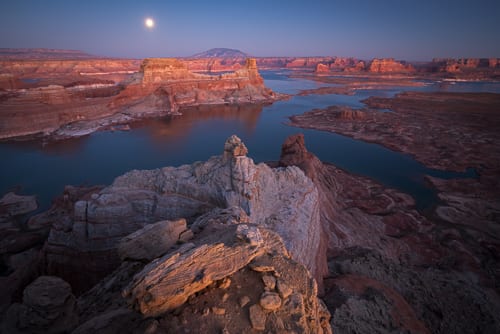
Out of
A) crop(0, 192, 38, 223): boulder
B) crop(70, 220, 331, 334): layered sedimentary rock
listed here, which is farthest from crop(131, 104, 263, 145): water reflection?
crop(70, 220, 331, 334): layered sedimentary rock

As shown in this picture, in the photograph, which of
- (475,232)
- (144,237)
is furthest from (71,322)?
(475,232)

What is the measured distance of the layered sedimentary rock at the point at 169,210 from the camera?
8.30 meters

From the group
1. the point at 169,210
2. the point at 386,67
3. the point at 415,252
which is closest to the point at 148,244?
the point at 169,210

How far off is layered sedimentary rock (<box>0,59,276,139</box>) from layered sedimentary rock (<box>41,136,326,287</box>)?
25.9 metres

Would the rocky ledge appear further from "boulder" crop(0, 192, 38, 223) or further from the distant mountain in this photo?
the distant mountain

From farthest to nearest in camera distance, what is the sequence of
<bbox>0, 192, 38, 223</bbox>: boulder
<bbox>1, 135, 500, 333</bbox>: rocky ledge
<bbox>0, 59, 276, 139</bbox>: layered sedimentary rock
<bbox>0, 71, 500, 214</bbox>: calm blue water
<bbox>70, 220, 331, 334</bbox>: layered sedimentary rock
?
<bbox>0, 59, 276, 139</bbox>: layered sedimentary rock < <bbox>0, 71, 500, 214</bbox>: calm blue water < <bbox>0, 192, 38, 223</bbox>: boulder < <bbox>1, 135, 500, 333</bbox>: rocky ledge < <bbox>70, 220, 331, 334</bbox>: layered sedimentary rock

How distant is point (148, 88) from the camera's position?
45062mm

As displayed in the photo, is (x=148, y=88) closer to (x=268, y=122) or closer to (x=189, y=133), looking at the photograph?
(x=189, y=133)

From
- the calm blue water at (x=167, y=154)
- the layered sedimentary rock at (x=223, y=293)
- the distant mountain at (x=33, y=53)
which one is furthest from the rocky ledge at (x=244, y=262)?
the distant mountain at (x=33, y=53)

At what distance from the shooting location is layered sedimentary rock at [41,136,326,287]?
327 inches

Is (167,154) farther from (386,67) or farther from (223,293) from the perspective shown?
(386,67)

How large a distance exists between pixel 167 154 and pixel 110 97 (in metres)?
21.3

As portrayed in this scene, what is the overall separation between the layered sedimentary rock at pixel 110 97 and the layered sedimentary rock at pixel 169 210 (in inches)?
1022

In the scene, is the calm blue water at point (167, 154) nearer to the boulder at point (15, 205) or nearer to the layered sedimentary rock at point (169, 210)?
the boulder at point (15, 205)
